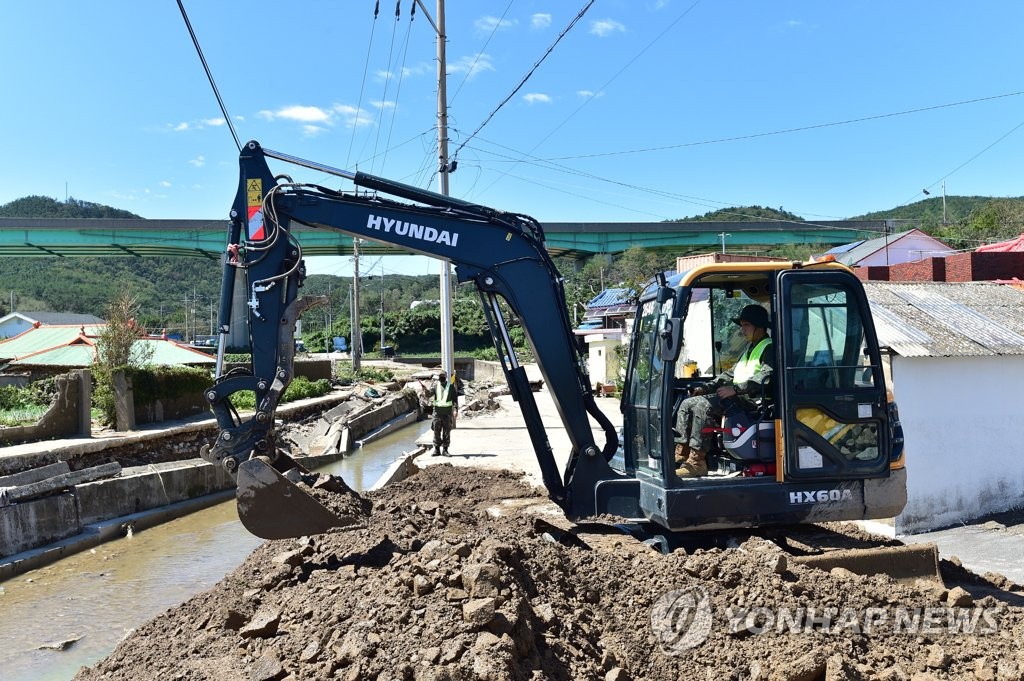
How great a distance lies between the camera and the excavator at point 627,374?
578 cm

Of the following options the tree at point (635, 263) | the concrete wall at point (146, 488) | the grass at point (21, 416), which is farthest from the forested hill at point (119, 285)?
the concrete wall at point (146, 488)

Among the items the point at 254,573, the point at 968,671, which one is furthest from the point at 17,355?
the point at 968,671

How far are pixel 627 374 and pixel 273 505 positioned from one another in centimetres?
295

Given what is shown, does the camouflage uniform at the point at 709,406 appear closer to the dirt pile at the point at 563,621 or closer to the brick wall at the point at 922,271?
the dirt pile at the point at 563,621

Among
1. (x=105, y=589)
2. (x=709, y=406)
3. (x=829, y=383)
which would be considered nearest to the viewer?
(x=829, y=383)

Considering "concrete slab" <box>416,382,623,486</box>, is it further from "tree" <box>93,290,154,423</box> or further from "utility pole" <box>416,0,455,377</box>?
"tree" <box>93,290,154,423</box>

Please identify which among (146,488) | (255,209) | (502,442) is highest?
(255,209)

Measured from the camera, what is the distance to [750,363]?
242 inches

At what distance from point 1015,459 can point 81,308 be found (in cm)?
10005

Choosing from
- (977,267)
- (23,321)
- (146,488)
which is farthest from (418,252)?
(23,321)

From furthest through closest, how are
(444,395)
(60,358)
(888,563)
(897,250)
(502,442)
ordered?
(897,250) < (60,358) < (502,442) < (444,395) < (888,563)

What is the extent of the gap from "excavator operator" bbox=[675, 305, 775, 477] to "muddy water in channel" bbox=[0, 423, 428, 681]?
17.2 feet

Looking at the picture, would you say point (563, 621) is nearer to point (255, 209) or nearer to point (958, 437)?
point (255, 209)

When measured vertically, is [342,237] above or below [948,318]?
above
